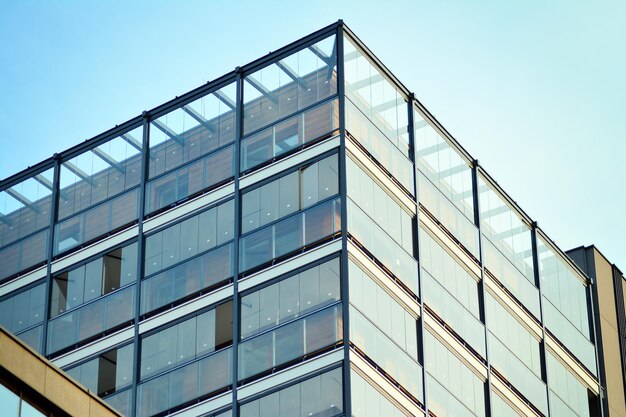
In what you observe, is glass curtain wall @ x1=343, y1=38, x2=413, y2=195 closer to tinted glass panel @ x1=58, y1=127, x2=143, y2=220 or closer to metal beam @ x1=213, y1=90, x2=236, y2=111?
metal beam @ x1=213, y1=90, x2=236, y2=111

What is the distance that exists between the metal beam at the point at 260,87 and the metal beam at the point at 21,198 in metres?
11.4

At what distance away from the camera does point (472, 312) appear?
208ft

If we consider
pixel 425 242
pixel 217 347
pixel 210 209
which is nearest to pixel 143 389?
pixel 217 347

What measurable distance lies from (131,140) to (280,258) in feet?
32.5

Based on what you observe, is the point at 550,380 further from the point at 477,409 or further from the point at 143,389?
the point at 143,389

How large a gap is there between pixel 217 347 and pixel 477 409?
36.7 ft

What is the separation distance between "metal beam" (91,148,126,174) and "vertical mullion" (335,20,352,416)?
34.2ft

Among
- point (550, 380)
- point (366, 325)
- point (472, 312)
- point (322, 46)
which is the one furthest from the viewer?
point (550, 380)

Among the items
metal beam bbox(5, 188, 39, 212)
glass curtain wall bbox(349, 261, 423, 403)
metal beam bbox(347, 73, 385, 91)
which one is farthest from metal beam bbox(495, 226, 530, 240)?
metal beam bbox(5, 188, 39, 212)

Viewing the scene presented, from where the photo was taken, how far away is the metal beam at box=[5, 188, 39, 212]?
65.4m

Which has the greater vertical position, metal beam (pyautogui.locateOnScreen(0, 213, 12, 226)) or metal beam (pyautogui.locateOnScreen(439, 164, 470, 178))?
metal beam (pyautogui.locateOnScreen(439, 164, 470, 178))

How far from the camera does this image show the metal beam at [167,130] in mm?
61522

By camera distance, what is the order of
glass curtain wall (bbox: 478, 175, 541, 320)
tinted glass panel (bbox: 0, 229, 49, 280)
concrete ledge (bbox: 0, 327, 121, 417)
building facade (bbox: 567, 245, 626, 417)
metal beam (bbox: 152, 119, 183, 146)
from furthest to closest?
building facade (bbox: 567, 245, 626, 417) → glass curtain wall (bbox: 478, 175, 541, 320) → tinted glass panel (bbox: 0, 229, 49, 280) → metal beam (bbox: 152, 119, 183, 146) → concrete ledge (bbox: 0, 327, 121, 417)

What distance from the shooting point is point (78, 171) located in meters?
64.6
